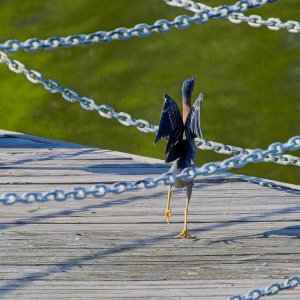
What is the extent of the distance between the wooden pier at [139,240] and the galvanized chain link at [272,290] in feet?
0.39

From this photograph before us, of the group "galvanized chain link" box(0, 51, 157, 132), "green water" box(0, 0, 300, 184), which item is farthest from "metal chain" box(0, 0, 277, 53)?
"green water" box(0, 0, 300, 184)

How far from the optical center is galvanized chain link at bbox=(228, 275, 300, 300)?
404 cm

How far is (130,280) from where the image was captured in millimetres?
4391

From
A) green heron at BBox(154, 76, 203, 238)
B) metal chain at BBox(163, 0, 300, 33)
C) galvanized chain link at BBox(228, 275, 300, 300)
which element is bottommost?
galvanized chain link at BBox(228, 275, 300, 300)

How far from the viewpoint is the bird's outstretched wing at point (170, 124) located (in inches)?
183

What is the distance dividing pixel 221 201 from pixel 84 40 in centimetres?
177

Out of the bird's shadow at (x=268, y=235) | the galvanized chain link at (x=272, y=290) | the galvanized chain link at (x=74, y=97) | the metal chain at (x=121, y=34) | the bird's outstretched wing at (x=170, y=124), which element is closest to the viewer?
the metal chain at (x=121, y=34)

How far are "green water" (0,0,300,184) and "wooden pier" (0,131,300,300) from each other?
3702mm

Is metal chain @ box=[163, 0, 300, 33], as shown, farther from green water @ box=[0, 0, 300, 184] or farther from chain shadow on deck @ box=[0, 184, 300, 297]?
green water @ box=[0, 0, 300, 184]

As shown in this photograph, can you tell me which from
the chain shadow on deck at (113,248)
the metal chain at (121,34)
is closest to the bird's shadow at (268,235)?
the chain shadow on deck at (113,248)

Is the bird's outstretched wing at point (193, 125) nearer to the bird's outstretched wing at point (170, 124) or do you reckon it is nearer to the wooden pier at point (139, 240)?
the bird's outstretched wing at point (170, 124)

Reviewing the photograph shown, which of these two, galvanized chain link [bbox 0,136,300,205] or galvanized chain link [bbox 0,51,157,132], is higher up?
galvanized chain link [bbox 0,51,157,132]

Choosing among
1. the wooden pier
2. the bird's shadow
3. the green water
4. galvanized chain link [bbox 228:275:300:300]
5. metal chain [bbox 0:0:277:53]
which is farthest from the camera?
the green water

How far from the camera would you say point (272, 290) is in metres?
4.08
